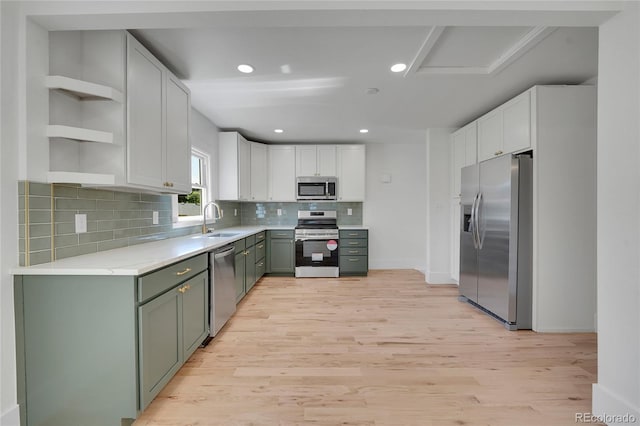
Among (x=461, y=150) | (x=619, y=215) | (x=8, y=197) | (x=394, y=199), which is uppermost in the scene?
(x=461, y=150)

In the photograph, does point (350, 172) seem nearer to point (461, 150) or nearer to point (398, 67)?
point (461, 150)

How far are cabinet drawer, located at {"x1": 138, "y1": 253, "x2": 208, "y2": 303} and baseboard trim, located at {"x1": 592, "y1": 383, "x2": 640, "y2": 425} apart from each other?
2.55 metres

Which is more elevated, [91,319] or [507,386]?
[91,319]

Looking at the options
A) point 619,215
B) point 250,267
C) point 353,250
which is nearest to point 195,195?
point 250,267

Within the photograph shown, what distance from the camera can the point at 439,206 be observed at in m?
4.32

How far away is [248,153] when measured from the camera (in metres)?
4.75

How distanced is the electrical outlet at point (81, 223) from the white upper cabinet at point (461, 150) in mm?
3970

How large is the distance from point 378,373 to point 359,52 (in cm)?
238

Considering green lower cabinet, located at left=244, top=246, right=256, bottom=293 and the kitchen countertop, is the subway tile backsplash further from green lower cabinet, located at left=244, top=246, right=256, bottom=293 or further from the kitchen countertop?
green lower cabinet, located at left=244, top=246, right=256, bottom=293

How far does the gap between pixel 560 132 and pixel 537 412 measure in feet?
7.68

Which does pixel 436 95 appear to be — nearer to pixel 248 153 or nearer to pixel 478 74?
pixel 478 74

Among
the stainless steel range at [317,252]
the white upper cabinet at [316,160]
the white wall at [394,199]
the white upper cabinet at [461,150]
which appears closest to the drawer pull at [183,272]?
the stainless steel range at [317,252]

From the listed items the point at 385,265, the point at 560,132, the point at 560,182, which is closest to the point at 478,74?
the point at 560,132

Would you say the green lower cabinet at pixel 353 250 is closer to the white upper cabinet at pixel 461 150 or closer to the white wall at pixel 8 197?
the white upper cabinet at pixel 461 150
